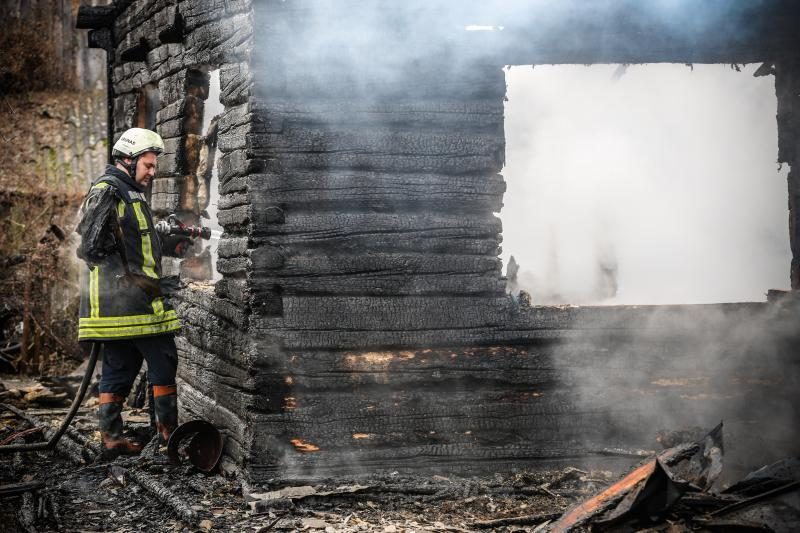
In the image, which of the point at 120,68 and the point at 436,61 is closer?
the point at 436,61

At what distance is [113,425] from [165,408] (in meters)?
0.45

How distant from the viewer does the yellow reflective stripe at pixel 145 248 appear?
5.76 meters

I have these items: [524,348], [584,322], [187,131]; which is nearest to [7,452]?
[187,131]

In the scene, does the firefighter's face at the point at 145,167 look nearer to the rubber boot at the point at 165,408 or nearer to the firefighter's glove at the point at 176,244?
the firefighter's glove at the point at 176,244

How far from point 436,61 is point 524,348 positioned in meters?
2.09

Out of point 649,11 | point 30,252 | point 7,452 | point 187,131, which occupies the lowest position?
point 7,452

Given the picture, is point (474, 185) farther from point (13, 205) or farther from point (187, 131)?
point (13, 205)

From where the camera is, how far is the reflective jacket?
5.68 m

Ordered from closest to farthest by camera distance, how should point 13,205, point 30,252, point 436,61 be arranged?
point 436,61 → point 30,252 → point 13,205

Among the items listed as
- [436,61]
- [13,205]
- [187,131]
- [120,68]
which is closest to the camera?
[436,61]

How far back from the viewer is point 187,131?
6.79 metres

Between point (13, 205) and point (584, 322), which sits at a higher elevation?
point (13, 205)

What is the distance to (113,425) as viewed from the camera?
598cm

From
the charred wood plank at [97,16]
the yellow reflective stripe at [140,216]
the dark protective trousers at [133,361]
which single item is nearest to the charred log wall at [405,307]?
the dark protective trousers at [133,361]
